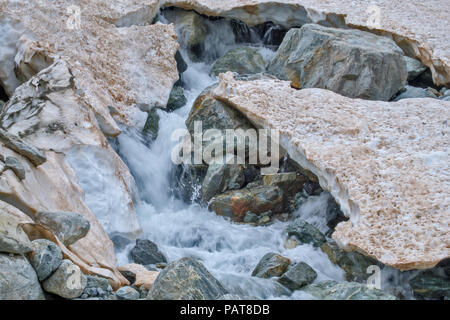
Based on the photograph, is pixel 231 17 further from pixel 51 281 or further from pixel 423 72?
pixel 51 281

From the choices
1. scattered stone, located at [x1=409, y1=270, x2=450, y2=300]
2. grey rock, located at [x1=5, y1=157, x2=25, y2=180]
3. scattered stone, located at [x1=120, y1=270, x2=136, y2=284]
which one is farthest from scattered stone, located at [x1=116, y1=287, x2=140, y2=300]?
scattered stone, located at [x1=409, y1=270, x2=450, y2=300]

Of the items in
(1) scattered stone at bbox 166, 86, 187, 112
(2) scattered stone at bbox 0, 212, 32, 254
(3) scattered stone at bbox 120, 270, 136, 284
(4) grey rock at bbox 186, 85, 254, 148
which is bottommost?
(3) scattered stone at bbox 120, 270, 136, 284

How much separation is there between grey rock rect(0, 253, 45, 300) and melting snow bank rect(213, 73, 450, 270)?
314 centimetres

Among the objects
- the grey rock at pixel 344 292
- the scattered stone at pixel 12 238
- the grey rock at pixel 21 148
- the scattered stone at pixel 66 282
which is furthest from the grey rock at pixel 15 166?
the grey rock at pixel 344 292

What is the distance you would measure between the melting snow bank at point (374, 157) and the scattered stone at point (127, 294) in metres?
2.26

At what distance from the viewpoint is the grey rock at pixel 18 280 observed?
3580 mm

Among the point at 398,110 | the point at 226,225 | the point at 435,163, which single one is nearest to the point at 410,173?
the point at 435,163

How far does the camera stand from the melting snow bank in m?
5.36

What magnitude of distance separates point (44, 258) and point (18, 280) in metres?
0.29

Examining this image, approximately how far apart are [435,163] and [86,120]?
14.3 feet

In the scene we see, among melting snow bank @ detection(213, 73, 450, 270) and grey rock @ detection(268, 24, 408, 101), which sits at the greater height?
grey rock @ detection(268, 24, 408, 101)

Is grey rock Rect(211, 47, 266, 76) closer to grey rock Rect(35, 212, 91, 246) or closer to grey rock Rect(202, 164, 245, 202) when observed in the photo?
grey rock Rect(202, 164, 245, 202)

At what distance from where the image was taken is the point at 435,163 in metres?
6.08

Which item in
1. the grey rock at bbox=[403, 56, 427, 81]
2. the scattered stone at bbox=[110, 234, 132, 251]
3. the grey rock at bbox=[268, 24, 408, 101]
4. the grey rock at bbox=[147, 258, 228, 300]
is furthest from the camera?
the grey rock at bbox=[403, 56, 427, 81]
